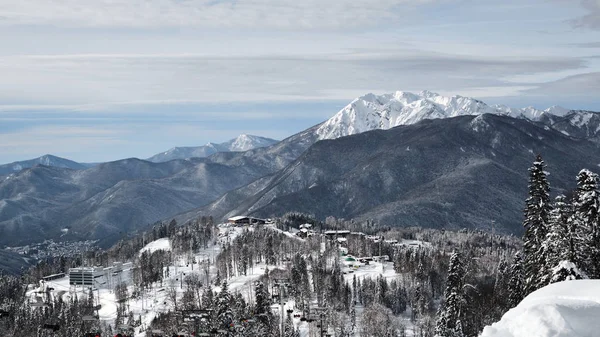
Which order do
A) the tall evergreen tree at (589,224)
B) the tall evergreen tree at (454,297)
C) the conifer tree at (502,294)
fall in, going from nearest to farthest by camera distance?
the tall evergreen tree at (589,224), the tall evergreen tree at (454,297), the conifer tree at (502,294)

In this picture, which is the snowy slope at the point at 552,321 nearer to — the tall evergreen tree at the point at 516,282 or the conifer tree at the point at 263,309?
the tall evergreen tree at the point at 516,282

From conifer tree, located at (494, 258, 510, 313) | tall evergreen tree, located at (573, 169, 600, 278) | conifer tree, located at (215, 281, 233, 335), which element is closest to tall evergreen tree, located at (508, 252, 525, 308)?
tall evergreen tree, located at (573, 169, 600, 278)

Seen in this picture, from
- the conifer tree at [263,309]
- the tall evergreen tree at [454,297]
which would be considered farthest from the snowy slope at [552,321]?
the conifer tree at [263,309]

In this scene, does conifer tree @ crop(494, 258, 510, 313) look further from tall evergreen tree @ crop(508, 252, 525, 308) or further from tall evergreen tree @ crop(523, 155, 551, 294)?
tall evergreen tree @ crop(523, 155, 551, 294)

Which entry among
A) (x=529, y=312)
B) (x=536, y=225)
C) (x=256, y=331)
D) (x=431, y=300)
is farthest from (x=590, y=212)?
(x=431, y=300)

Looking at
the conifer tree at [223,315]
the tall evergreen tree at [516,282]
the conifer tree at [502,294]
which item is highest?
the tall evergreen tree at [516,282]

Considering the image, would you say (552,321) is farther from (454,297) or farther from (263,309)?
(263,309)

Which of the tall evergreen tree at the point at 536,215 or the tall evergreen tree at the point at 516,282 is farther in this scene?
the tall evergreen tree at the point at 516,282
